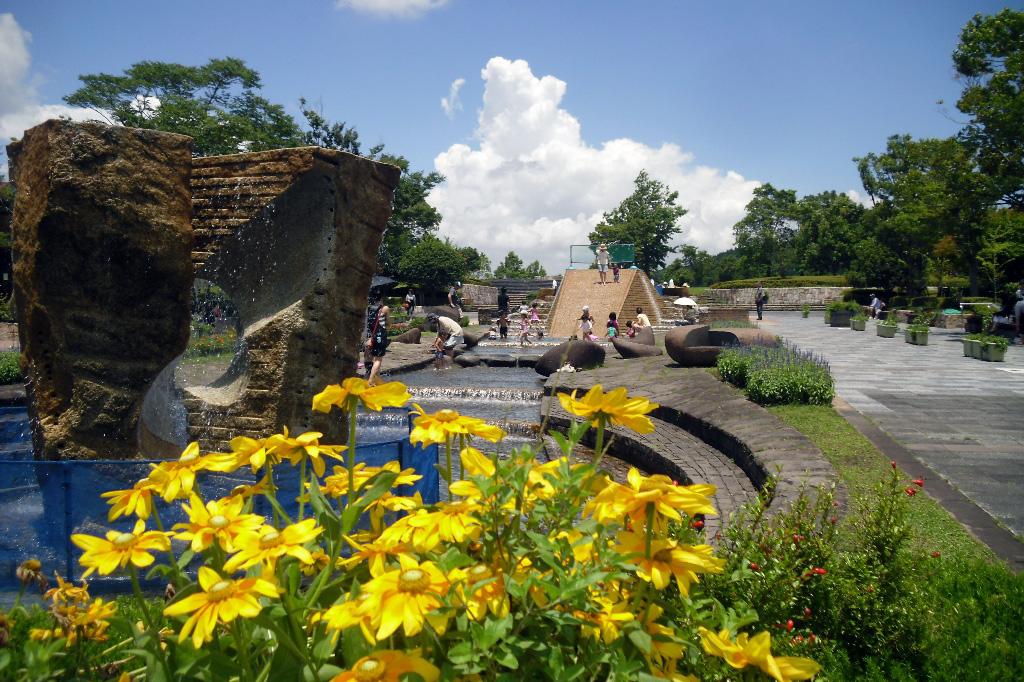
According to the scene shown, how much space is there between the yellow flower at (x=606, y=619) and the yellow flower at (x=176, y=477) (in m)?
0.80

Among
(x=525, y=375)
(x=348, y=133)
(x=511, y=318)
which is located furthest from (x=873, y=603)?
(x=348, y=133)

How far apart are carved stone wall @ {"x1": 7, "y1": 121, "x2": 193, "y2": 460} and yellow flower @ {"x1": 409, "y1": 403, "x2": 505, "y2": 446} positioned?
12.2 ft

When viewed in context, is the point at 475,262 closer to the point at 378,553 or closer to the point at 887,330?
the point at 887,330

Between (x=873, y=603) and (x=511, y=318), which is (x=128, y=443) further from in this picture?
(x=511, y=318)

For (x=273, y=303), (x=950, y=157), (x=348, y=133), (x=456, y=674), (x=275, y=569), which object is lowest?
(x=456, y=674)

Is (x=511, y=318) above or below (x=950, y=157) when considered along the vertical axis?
below

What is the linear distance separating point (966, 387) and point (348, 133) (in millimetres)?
34610

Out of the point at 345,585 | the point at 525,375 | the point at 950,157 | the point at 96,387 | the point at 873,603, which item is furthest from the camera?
the point at 950,157

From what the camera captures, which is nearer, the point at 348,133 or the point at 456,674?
the point at 456,674

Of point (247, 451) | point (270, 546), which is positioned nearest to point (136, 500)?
point (247, 451)

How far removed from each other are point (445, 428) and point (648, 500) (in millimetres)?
496

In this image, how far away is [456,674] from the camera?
1166 millimetres

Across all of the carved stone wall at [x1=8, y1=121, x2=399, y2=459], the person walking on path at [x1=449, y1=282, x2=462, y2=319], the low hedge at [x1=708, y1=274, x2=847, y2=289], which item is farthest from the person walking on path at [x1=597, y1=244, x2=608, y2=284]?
the carved stone wall at [x1=8, y1=121, x2=399, y2=459]

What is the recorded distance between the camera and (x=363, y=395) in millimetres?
1394
